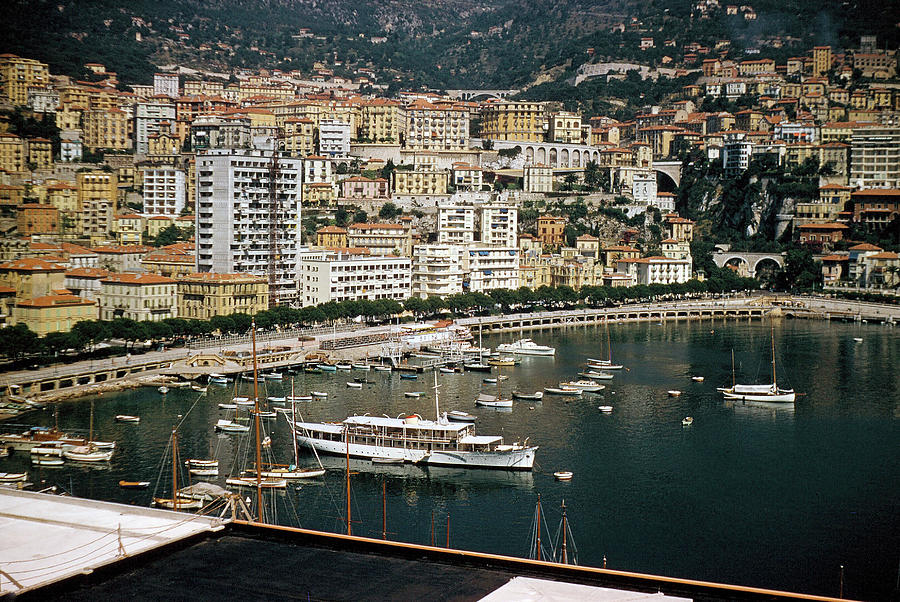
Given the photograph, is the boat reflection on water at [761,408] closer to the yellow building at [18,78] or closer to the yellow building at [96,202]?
the yellow building at [96,202]

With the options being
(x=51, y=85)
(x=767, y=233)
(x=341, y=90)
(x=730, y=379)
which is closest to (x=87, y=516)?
(x=730, y=379)

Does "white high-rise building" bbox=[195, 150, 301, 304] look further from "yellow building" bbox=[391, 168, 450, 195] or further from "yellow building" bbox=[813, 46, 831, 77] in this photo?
"yellow building" bbox=[813, 46, 831, 77]

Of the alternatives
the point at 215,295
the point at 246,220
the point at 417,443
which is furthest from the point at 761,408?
the point at 246,220

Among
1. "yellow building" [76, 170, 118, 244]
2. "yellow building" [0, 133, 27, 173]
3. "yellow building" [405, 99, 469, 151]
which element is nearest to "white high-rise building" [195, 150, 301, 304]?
"yellow building" [76, 170, 118, 244]

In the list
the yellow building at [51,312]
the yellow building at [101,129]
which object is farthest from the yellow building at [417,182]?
the yellow building at [51,312]

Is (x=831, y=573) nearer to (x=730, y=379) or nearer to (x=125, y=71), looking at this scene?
(x=730, y=379)
